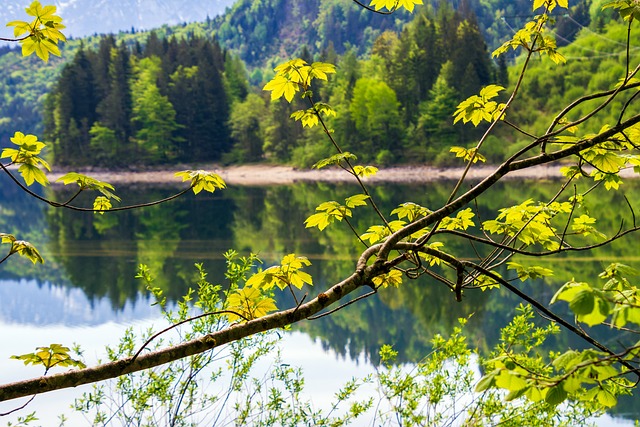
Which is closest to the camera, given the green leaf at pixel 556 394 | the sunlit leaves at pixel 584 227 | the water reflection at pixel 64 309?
the green leaf at pixel 556 394

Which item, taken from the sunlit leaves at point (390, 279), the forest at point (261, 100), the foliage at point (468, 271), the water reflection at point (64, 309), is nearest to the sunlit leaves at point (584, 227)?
the foliage at point (468, 271)

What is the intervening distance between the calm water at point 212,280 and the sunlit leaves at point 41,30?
426cm

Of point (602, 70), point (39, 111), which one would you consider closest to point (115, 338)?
Answer: point (602, 70)

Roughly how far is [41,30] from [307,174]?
156 ft

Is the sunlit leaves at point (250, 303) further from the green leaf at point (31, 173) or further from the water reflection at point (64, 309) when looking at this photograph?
the water reflection at point (64, 309)

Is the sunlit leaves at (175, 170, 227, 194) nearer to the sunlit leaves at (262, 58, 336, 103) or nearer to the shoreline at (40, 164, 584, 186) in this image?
the sunlit leaves at (262, 58, 336, 103)

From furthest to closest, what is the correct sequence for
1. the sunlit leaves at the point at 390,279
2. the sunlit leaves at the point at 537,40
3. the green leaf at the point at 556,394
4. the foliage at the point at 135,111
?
the foliage at the point at 135,111 → the sunlit leaves at the point at 537,40 → the sunlit leaves at the point at 390,279 → the green leaf at the point at 556,394

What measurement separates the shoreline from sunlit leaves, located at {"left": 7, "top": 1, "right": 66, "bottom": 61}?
111 ft

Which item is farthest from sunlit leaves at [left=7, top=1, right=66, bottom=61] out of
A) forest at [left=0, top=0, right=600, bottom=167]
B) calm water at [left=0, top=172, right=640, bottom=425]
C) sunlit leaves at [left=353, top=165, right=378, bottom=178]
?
forest at [left=0, top=0, right=600, bottom=167]

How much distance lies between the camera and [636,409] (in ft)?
25.7

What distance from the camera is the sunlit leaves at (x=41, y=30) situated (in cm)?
215

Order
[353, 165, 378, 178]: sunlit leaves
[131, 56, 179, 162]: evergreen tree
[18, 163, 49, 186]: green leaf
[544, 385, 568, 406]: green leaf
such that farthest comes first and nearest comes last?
[131, 56, 179, 162]: evergreen tree
[353, 165, 378, 178]: sunlit leaves
[18, 163, 49, 186]: green leaf
[544, 385, 568, 406]: green leaf

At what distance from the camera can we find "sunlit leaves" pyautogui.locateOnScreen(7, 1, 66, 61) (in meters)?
2.15

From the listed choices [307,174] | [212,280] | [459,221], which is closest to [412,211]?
[459,221]
